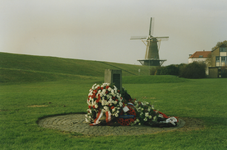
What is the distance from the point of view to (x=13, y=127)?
7.47 meters

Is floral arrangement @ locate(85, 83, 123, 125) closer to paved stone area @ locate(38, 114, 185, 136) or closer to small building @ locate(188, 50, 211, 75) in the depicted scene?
paved stone area @ locate(38, 114, 185, 136)

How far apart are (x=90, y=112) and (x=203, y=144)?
13.2ft

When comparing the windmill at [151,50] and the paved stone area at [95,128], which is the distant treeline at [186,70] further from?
the paved stone area at [95,128]

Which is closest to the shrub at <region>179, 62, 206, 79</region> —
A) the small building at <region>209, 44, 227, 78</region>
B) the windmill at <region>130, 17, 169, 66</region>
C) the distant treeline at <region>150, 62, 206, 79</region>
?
the distant treeline at <region>150, 62, 206, 79</region>

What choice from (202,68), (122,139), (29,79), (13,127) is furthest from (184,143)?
(202,68)

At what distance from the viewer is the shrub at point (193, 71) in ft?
175

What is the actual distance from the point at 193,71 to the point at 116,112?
163 ft

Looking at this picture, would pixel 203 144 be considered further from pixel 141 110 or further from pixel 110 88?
pixel 110 88

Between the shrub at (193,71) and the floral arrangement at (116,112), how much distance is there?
4780 centimetres

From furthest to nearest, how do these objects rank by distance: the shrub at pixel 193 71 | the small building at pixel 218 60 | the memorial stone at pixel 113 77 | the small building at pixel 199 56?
the small building at pixel 199 56
the small building at pixel 218 60
the shrub at pixel 193 71
the memorial stone at pixel 113 77

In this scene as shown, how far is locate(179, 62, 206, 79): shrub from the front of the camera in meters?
53.5

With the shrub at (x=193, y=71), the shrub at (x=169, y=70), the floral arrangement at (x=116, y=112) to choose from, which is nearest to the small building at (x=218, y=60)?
the shrub at (x=193, y=71)

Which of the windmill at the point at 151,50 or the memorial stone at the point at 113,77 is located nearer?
the memorial stone at the point at 113,77

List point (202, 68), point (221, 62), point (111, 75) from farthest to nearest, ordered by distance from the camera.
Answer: point (221, 62) → point (202, 68) → point (111, 75)
